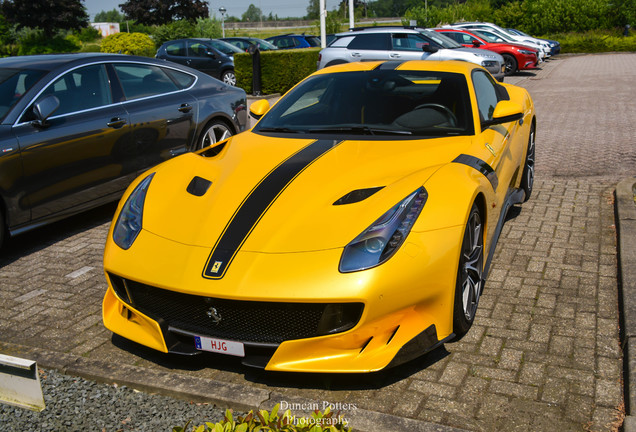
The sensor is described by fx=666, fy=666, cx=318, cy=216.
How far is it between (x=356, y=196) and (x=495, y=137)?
1.64 metres

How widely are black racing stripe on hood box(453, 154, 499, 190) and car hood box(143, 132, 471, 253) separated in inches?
2.6

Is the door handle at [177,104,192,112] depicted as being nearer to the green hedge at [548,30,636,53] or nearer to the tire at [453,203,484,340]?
the tire at [453,203,484,340]

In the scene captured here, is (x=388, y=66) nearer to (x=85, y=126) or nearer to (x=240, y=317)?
(x=240, y=317)

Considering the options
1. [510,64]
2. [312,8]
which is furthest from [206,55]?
[312,8]

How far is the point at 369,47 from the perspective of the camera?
58.3 feet

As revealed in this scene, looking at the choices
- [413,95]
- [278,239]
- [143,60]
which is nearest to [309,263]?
[278,239]

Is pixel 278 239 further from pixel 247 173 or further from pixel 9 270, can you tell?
pixel 9 270

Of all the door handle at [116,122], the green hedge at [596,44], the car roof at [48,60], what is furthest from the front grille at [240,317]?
the green hedge at [596,44]

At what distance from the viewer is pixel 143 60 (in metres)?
7.00

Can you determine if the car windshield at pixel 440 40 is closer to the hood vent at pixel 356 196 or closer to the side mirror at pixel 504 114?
the side mirror at pixel 504 114

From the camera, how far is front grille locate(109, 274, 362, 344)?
10.5 feet

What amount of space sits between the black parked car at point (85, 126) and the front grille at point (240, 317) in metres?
2.64

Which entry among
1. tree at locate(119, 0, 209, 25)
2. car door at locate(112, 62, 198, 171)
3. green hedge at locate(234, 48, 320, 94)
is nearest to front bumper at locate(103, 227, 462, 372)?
car door at locate(112, 62, 198, 171)

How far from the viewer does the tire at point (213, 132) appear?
289 inches
